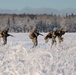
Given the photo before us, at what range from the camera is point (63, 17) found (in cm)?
19625

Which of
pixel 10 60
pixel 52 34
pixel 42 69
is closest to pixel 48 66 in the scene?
pixel 42 69

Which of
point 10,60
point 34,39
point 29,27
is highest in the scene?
point 10,60

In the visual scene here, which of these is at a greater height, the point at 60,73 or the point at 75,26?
the point at 60,73

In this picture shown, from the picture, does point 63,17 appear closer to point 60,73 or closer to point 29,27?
point 29,27

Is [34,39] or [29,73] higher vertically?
[29,73]

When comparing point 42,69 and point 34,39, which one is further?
point 34,39

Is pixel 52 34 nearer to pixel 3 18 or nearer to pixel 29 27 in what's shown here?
pixel 29 27

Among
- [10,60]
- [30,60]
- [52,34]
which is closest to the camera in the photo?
[30,60]

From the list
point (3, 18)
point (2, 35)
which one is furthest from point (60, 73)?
point (3, 18)

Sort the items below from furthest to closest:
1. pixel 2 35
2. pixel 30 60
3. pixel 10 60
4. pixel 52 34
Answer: pixel 2 35 < pixel 52 34 < pixel 10 60 < pixel 30 60

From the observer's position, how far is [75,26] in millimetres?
160250

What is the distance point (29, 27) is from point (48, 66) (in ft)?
514

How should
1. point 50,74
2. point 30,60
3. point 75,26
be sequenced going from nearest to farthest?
point 50,74 < point 30,60 < point 75,26

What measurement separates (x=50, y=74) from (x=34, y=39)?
1874cm
